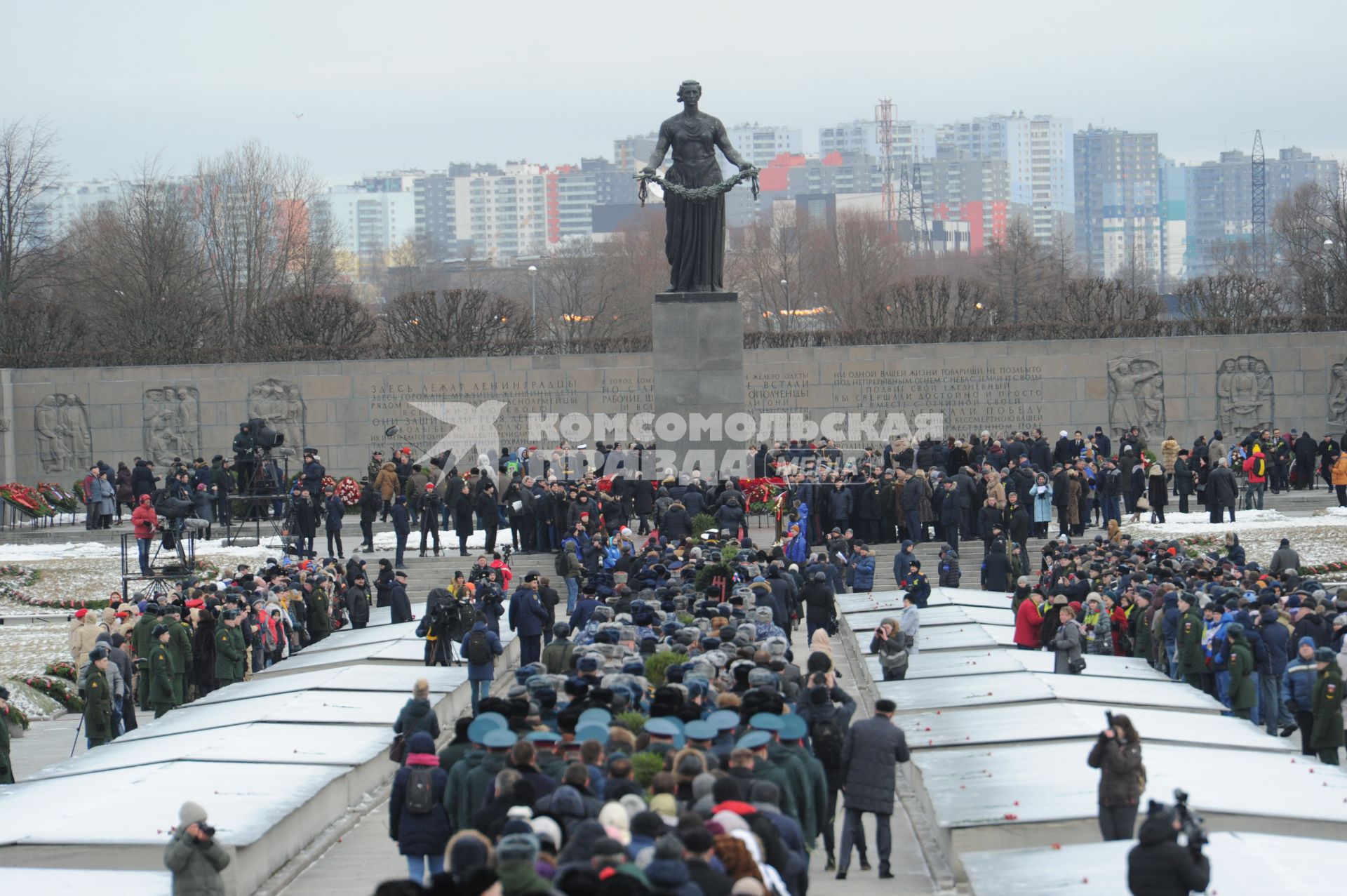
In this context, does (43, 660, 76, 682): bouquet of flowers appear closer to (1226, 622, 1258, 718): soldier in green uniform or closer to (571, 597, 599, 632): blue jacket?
(571, 597, 599, 632): blue jacket

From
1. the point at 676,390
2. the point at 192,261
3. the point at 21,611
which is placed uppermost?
A: the point at 192,261

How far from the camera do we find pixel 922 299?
45375 mm

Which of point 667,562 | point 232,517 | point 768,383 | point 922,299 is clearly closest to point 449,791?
point 667,562

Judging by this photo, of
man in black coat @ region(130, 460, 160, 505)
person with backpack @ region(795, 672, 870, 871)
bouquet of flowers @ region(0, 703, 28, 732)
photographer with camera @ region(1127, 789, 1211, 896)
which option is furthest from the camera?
man in black coat @ region(130, 460, 160, 505)

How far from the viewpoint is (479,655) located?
1736 cm

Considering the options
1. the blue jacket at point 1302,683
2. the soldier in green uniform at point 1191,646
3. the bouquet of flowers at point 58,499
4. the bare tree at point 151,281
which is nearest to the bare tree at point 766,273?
the bare tree at point 151,281

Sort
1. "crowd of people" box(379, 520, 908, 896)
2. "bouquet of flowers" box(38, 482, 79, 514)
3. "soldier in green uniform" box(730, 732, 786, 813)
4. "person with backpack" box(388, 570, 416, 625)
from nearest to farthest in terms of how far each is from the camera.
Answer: "crowd of people" box(379, 520, 908, 896), "soldier in green uniform" box(730, 732, 786, 813), "person with backpack" box(388, 570, 416, 625), "bouquet of flowers" box(38, 482, 79, 514)

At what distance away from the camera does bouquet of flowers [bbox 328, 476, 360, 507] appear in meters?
32.0

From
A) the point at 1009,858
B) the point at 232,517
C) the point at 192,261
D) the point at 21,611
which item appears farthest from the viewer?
the point at 192,261

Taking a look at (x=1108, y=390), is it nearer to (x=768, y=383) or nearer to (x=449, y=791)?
(x=768, y=383)

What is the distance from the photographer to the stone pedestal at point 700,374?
95.6 ft

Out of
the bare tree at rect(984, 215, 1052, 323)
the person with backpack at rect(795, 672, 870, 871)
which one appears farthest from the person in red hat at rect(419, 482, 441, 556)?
the bare tree at rect(984, 215, 1052, 323)

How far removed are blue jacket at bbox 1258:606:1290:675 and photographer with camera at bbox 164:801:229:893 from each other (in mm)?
9957

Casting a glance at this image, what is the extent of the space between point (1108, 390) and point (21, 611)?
75.5 feet
